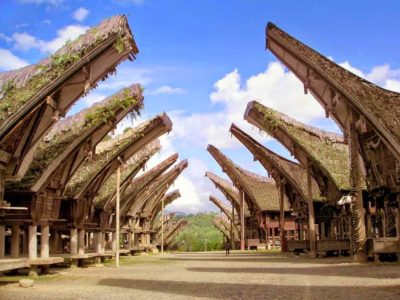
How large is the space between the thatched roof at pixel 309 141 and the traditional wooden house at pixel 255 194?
47.0 feet

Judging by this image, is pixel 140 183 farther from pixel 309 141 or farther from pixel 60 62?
pixel 60 62

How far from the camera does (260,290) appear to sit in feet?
35.9

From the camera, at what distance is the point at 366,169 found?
2192 centimetres

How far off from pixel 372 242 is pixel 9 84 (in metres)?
12.4

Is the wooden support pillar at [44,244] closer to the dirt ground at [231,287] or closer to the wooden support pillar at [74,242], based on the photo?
the dirt ground at [231,287]

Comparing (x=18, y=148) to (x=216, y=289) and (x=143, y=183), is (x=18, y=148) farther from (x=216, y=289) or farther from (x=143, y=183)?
(x=143, y=183)

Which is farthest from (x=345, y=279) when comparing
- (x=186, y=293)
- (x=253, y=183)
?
(x=253, y=183)

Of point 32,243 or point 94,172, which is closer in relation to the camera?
point 32,243

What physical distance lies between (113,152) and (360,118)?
9183 millimetres

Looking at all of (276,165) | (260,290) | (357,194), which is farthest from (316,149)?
(260,290)

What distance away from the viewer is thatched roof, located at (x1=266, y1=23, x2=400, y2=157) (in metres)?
17.2

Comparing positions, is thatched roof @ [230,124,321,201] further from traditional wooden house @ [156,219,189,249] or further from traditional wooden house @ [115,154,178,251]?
traditional wooden house @ [156,219,189,249]

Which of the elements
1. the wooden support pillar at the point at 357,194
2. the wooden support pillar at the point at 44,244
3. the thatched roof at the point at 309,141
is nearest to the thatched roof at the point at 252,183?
the thatched roof at the point at 309,141

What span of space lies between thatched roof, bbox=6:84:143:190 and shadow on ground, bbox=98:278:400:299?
18.5ft
